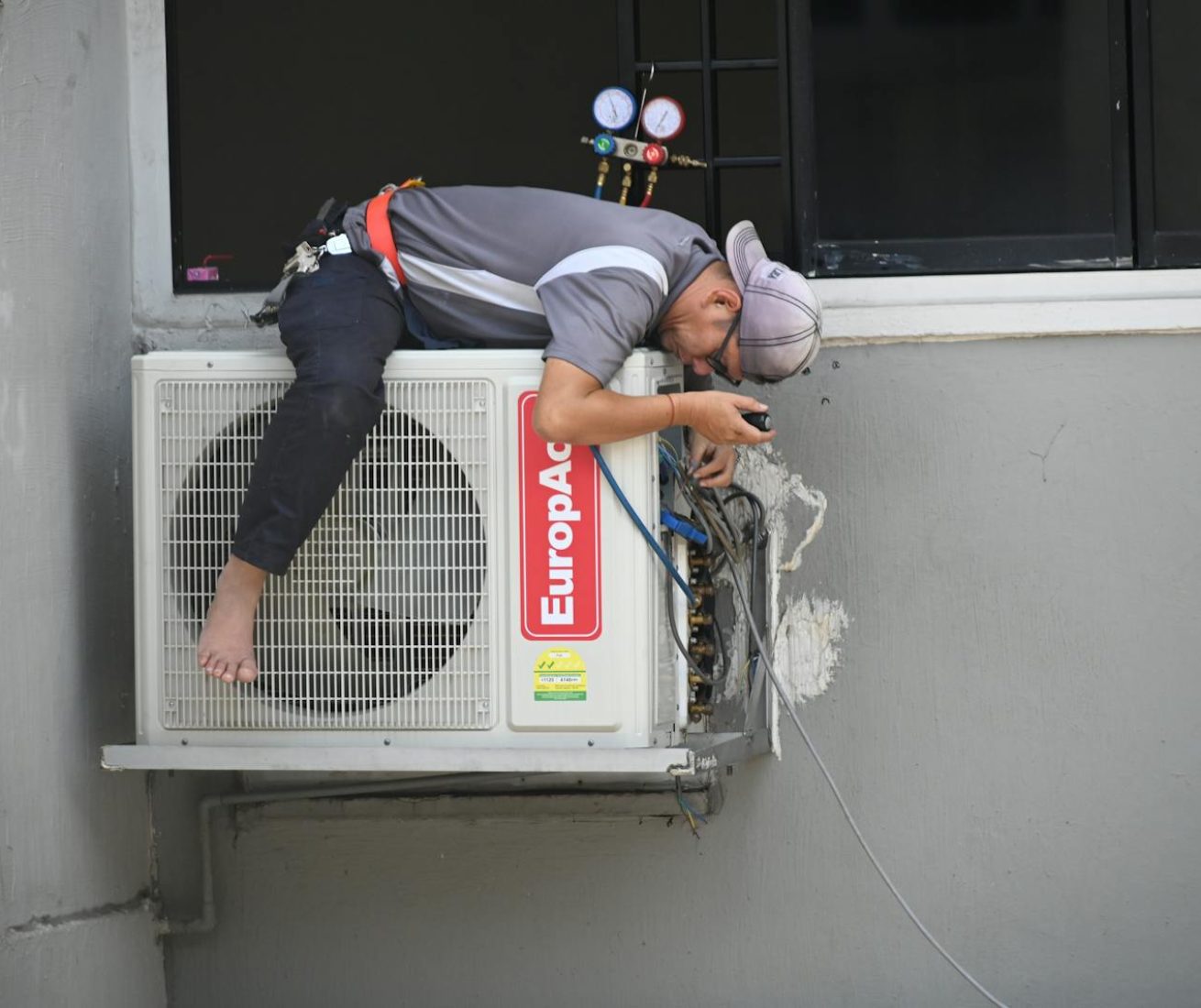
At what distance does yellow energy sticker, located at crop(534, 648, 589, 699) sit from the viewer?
112 inches

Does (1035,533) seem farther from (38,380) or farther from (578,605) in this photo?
(38,380)

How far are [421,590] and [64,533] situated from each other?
789 mm

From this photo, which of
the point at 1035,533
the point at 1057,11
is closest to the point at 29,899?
the point at 1035,533

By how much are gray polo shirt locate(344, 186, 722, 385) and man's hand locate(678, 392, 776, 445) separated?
0.50 ft

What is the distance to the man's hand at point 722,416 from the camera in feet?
9.19

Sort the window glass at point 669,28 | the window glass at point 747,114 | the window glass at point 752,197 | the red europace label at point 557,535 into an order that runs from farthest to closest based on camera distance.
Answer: the window glass at point 747,114 → the window glass at point 752,197 → the window glass at point 669,28 → the red europace label at point 557,535

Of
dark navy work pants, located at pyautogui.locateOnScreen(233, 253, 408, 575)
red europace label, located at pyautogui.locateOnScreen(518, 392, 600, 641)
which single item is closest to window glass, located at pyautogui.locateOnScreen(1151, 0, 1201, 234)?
red europace label, located at pyautogui.locateOnScreen(518, 392, 600, 641)

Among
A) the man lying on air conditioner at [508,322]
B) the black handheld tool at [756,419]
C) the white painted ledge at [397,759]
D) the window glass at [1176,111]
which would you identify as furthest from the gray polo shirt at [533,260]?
the window glass at [1176,111]

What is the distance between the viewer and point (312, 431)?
9.09 ft

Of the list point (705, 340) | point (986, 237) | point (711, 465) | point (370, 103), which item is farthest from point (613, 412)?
point (370, 103)

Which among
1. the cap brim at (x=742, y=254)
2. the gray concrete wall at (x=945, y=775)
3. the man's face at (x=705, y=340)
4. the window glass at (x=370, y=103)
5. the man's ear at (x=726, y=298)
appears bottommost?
the gray concrete wall at (x=945, y=775)

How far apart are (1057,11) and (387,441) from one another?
191 cm

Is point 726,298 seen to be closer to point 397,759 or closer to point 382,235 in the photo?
point 382,235

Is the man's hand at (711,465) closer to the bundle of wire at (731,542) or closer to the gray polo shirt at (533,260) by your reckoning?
the bundle of wire at (731,542)
